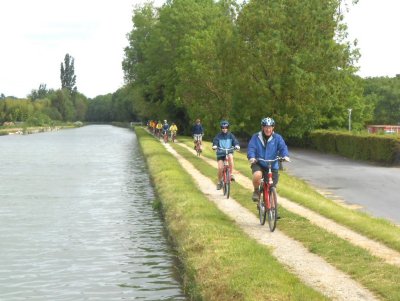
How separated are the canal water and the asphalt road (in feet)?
20.9

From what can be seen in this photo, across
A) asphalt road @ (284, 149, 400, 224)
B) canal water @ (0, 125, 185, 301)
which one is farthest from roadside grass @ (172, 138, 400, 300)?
asphalt road @ (284, 149, 400, 224)

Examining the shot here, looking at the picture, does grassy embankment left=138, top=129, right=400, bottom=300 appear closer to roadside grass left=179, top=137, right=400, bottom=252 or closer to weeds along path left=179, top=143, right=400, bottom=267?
roadside grass left=179, top=137, right=400, bottom=252

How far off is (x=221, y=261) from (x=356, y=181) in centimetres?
1655

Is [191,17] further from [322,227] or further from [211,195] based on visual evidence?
[322,227]

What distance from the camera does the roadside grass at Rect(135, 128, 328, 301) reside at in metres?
8.25

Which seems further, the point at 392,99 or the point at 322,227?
the point at 392,99

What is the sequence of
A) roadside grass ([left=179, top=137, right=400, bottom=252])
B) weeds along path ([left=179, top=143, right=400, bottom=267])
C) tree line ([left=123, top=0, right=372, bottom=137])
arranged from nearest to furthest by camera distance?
weeds along path ([left=179, top=143, right=400, bottom=267])
roadside grass ([left=179, top=137, right=400, bottom=252])
tree line ([left=123, top=0, right=372, bottom=137])

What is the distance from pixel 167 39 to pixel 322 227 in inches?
2108

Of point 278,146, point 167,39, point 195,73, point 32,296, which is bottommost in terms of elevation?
point 32,296

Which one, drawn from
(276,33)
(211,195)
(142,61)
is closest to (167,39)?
(142,61)

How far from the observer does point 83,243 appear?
46.5 ft

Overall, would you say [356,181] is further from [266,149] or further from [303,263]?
[303,263]

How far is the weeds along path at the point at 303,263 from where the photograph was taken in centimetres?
813

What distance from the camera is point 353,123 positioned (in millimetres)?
57500
